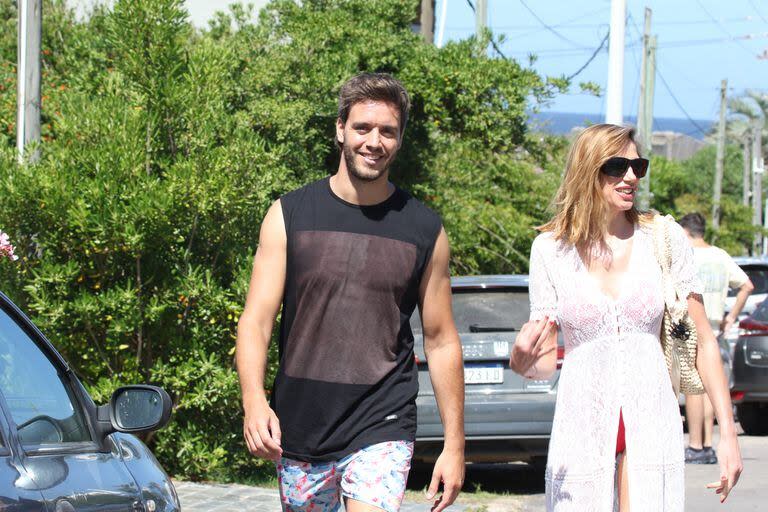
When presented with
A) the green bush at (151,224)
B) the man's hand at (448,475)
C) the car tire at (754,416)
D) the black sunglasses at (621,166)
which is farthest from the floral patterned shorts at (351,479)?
the car tire at (754,416)

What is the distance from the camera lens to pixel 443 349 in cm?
455

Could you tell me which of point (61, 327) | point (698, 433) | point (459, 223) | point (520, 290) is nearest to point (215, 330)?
point (61, 327)

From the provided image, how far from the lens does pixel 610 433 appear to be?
4.32 m

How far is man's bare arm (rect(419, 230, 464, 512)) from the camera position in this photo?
4.38 meters

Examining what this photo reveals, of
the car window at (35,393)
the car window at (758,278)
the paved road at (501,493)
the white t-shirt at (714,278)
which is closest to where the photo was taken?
the car window at (35,393)

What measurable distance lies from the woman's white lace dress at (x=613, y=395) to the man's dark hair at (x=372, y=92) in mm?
819

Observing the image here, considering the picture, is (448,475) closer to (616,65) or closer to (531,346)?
(531,346)

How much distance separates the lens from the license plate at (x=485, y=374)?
899cm

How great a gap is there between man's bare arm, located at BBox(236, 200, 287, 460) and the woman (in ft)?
2.75

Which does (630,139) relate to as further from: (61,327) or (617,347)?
(61,327)

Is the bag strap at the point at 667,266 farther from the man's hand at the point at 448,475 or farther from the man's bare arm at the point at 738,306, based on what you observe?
the man's bare arm at the point at 738,306

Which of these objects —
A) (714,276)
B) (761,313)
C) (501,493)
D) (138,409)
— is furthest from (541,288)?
(761,313)

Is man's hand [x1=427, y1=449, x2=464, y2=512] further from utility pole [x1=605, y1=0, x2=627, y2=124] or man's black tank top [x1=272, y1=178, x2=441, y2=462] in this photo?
utility pole [x1=605, y1=0, x2=627, y2=124]

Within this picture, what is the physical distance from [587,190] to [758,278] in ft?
41.9
